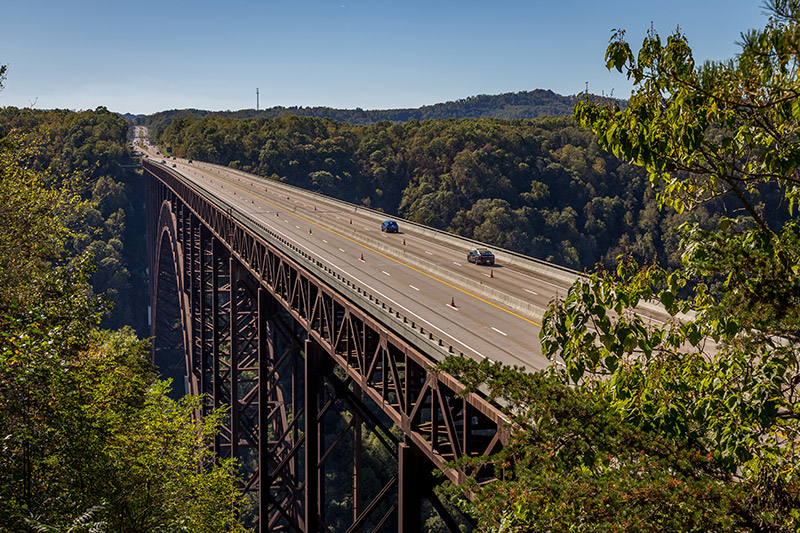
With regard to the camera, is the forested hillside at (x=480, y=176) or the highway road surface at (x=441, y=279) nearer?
the highway road surface at (x=441, y=279)

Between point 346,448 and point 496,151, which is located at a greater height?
point 496,151

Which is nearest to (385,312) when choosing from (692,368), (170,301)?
(692,368)

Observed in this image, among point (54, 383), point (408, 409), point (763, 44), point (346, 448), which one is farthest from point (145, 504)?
point (346, 448)

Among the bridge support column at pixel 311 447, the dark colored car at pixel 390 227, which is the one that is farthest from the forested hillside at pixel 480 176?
the bridge support column at pixel 311 447

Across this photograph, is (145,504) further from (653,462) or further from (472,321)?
(472,321)

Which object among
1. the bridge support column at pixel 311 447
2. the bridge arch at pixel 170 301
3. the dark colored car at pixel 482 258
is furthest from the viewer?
the bridge arch at pixel 170 301

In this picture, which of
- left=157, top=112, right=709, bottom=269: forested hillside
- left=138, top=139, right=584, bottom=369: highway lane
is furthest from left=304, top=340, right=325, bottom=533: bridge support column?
left=157, top=112, right=709, bottom=269: forested hillside

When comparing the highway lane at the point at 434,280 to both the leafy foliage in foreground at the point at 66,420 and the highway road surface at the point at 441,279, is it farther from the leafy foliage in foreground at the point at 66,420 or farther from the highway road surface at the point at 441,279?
the leafy foliage in foreground at the point at 66,420
